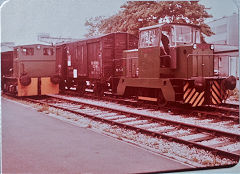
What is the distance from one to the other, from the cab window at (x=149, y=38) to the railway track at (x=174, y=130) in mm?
1848

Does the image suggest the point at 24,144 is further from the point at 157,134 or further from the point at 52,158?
the point at 157,134

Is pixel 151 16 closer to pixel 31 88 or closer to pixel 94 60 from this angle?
pixel 31 88

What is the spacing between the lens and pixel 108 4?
169 inches

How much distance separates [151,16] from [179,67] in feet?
5.33

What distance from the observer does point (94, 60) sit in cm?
934

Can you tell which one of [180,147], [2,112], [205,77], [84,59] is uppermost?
[84,59]

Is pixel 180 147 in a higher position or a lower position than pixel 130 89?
lower

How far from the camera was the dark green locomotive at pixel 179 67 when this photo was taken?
6.41m

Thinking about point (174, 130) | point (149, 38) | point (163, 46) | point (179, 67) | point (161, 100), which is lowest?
point (174, 130)

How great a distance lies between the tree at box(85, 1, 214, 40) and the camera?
15.3ft

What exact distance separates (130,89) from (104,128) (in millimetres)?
2717

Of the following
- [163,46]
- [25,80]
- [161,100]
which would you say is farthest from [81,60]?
[163,46]

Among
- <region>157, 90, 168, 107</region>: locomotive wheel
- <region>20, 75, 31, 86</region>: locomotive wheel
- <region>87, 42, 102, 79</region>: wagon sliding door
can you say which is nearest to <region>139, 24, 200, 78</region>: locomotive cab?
<region>157, 90, 168, 107</region>: locomotive wheel

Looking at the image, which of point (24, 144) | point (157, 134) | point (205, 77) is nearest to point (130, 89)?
point (205, 77)
